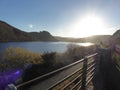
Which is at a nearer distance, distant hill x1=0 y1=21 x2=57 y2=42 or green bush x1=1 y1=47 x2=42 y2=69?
green bush x1=1 y1=47 x2=42 y2=69

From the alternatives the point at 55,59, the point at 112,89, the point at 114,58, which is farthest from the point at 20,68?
the point at 112,89

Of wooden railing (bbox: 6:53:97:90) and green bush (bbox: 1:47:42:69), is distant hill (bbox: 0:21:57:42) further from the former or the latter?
wooden railing (bbox: 6:53:97:90)

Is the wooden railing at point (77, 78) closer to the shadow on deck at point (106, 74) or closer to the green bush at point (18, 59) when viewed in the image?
the shadow on deck at point (106, 74)

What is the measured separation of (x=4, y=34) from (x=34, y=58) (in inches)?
5594

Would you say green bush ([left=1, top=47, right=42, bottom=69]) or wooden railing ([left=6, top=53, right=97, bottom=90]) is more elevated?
wooden railing ([left=6, top=53, right=97, bottom=90])

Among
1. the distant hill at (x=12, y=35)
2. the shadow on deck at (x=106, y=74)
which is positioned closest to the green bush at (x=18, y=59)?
the shadow on deck at (x=106, y=74)

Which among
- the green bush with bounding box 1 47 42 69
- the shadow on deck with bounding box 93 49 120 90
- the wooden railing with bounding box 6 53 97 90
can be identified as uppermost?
the wooden railing with bounding box 6 53 97 90

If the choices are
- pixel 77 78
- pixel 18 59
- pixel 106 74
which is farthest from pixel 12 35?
pixel 77 78

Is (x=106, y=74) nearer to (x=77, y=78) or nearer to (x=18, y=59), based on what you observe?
(x=77, y=78)

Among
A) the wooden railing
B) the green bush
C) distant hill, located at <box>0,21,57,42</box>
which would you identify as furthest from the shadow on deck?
distant hill, located at <box>0,21,57,42</box>

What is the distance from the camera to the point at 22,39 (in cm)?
17675

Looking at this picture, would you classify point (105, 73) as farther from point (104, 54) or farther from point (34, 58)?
point (34, 58)

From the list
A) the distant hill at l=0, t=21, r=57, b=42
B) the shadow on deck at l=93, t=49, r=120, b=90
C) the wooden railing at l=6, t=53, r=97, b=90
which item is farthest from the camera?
the distant hill at l=0, t=21, r=57, b=42

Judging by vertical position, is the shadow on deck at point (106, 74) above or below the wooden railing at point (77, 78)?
below
